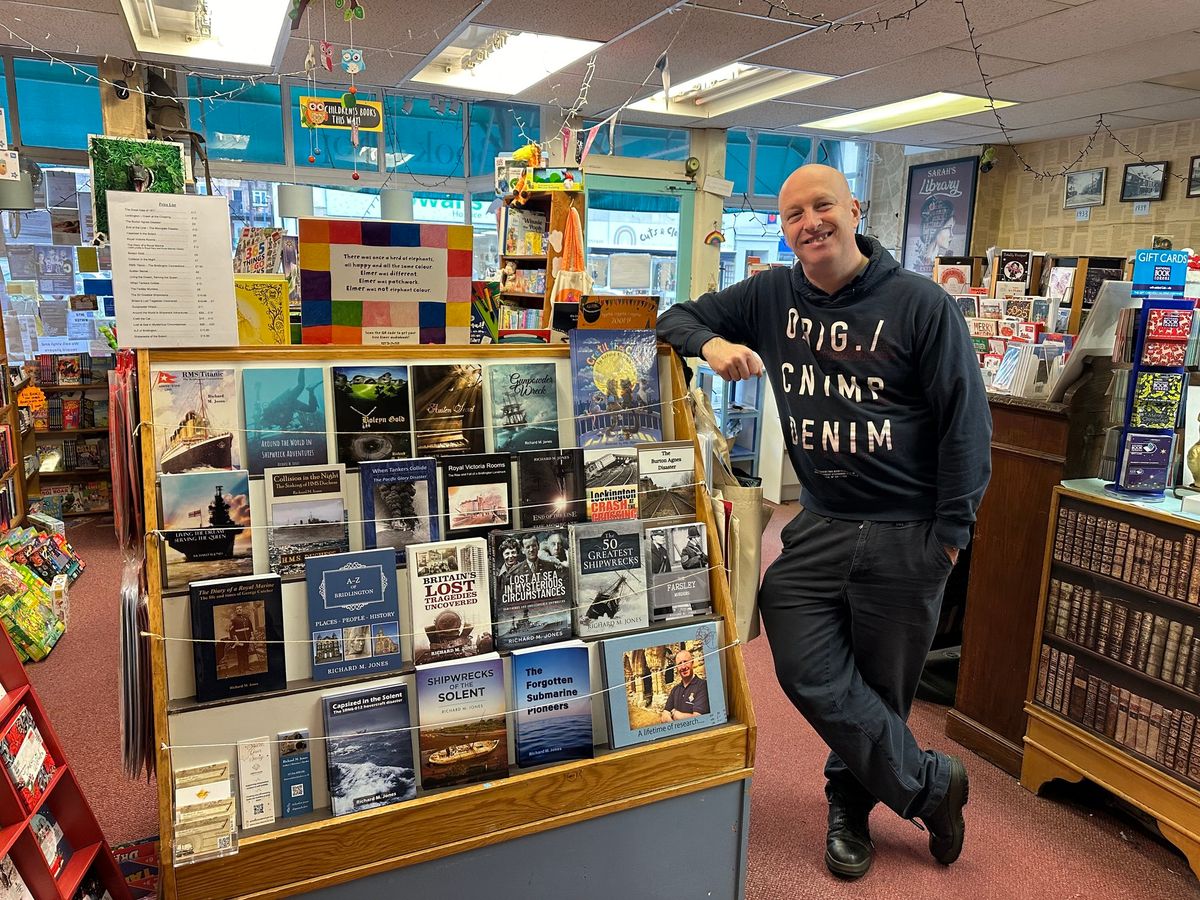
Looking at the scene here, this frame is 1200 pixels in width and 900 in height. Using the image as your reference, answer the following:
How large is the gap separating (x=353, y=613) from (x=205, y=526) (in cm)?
30

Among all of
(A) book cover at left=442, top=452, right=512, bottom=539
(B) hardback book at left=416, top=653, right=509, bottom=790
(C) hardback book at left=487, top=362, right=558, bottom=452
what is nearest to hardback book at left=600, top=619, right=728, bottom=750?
(B) hardback book at left=416, top=653, right=509, bottom=790

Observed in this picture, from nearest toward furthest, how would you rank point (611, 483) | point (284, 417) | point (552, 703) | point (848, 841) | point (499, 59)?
1. point (284, 417)
2. point (552, 703)
3. point (611, 483)
4. point (848, 841)
5. point (499, 59)

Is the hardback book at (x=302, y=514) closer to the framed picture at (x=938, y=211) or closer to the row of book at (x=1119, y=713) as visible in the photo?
the row of book at (x=1119, y=713)

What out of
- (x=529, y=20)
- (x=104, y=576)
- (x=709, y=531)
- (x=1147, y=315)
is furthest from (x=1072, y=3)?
(x=104, y=576)

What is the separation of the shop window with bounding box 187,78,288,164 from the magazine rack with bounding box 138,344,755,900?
6107 millimetres

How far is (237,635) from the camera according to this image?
1395mm

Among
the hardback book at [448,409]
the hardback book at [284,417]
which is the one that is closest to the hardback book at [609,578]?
the hardback book at [448,409]

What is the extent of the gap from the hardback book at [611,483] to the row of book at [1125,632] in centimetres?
162

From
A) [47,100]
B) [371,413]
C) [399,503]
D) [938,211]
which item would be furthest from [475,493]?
[938,211]

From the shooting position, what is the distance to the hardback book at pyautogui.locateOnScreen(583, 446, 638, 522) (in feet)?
5.62

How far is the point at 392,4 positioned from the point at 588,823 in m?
3.46

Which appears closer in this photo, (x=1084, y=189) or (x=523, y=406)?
(x=523, y=406)

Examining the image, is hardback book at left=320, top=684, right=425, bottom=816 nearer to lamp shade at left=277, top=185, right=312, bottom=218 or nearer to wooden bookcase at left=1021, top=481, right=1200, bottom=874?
wooden bookcase at left=1021, top=481, right=1200, bottom=874

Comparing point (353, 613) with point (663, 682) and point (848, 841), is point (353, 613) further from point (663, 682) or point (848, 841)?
point (848, 841)
